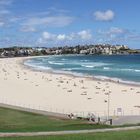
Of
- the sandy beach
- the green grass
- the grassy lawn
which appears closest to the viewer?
the green grass

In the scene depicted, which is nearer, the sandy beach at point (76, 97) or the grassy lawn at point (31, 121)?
the grassy lawn at point (31, 121)

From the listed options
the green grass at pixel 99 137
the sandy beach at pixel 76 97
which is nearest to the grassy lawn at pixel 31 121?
the green grass at pixel 99 137

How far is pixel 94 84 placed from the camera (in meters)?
71.7

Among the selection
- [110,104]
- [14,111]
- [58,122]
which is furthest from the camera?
[110,104]

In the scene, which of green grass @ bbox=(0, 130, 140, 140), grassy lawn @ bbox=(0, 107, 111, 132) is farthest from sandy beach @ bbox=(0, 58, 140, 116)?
green grass @ bbox=(0, 130, 140, 140)

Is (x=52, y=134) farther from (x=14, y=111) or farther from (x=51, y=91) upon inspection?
(x=51, y=91)

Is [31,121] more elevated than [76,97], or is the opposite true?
[31,121]

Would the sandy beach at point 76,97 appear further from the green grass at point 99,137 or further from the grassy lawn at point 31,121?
the green grass at point 99,137

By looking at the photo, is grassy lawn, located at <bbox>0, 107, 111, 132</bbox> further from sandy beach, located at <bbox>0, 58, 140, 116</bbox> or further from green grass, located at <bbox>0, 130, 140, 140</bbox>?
sandy beach, located at <bbox>0, 58, 140, 116</bbox>

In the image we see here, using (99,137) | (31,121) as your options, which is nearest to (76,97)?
(31,121)

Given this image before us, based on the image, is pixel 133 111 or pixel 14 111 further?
pixel 133 111

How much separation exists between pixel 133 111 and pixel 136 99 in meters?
9.63

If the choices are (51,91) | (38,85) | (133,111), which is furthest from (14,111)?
(38,85)

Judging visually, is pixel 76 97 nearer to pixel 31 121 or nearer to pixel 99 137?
pixel 31 121
